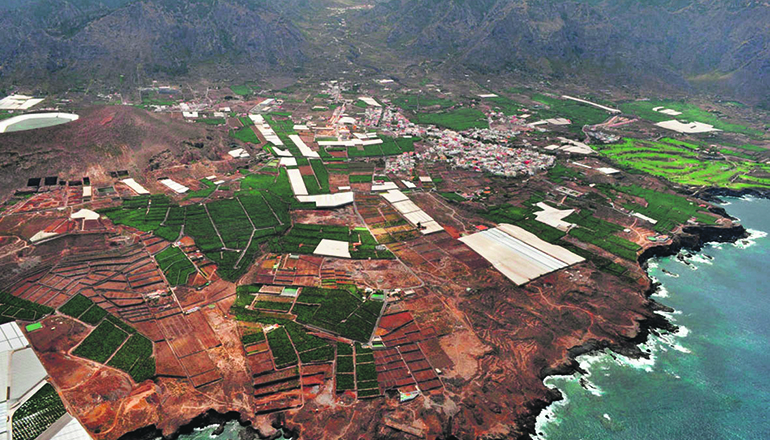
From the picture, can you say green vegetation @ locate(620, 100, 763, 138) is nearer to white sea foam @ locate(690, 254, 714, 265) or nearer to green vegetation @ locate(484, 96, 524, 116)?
green vegetation @ locate(484, 96, 524, 116)

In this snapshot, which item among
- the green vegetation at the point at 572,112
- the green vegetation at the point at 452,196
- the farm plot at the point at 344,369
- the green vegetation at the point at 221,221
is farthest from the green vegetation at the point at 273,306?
the green vegetation at the point at 572,112

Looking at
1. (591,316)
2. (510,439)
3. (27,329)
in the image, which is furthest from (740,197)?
(27,329)

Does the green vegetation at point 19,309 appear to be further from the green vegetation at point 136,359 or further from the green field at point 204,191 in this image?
the green field at point 204,191

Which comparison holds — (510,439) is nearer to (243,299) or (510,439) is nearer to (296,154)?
(243,299)

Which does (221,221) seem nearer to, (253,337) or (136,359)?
(253,337)

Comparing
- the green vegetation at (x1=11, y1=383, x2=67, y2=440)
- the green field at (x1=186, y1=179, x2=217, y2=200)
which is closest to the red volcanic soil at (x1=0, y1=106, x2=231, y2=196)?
the green field at (x1=186, y1=179, x2=217, y2=200)
